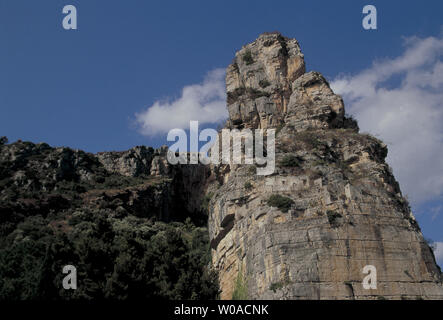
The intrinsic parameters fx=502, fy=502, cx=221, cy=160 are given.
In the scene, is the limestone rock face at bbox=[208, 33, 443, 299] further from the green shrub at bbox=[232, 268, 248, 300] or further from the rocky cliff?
the green shrub at bbox=[232, 268, 248, 300]

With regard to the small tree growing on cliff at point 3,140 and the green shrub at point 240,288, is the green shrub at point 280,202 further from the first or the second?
the small tree growing on cliff at point 3,140

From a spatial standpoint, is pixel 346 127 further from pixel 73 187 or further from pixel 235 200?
pixel 73 187

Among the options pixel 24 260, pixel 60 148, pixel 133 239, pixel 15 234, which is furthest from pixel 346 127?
pixel 60 148

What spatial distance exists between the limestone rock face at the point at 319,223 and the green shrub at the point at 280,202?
0.08 metres

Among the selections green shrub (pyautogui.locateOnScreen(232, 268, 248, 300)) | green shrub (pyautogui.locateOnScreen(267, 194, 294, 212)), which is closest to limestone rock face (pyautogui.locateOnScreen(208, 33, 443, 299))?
green shrub (pyautogui.locateOnScreen(267, 194, 294, 212))

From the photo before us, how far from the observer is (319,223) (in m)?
33.9

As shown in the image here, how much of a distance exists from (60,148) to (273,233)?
2341 inches

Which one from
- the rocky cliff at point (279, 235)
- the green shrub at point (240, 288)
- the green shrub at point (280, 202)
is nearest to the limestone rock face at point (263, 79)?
the rocky cliff at point (279, 235)

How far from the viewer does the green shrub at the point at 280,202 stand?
36.4 m

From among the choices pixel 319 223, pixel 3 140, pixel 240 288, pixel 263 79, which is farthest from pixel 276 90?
A: pixel 3 140

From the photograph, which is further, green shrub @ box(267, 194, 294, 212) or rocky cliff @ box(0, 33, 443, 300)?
green shrub @ box(267, 194, 294, 212)

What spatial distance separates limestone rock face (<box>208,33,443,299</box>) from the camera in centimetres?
3197

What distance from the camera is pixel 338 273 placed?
3180 cm

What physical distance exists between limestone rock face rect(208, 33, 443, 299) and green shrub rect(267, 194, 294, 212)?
8 cm
